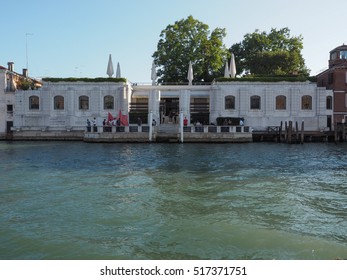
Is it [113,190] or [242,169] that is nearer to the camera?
[113,190]

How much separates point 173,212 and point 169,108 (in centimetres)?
3978

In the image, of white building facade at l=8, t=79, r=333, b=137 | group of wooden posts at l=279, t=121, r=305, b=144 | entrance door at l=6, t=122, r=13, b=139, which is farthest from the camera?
entrance door at l=6, t=122, r=13, b=139

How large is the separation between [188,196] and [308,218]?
4.38m

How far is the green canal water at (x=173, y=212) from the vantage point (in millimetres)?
8766

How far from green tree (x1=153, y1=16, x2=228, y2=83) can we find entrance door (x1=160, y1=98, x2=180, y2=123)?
6.41 m

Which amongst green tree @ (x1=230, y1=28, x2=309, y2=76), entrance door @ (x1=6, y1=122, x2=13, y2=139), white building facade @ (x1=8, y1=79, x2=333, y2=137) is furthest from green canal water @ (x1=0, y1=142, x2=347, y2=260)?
green tree @ (x1=230, y1=28, x2=309, y2=76)

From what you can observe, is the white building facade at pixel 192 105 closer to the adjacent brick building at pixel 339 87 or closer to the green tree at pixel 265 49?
the adjacent brick building at pixel 339 87

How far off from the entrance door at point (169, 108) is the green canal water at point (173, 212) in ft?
87.9

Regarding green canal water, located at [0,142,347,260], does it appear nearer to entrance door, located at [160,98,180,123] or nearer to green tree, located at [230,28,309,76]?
entrance door, located at [160,98,180,123]

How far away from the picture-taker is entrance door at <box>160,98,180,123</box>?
157 feet

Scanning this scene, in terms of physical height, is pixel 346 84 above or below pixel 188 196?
above

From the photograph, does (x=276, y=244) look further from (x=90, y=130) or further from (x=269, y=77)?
(x=269, y=77)
